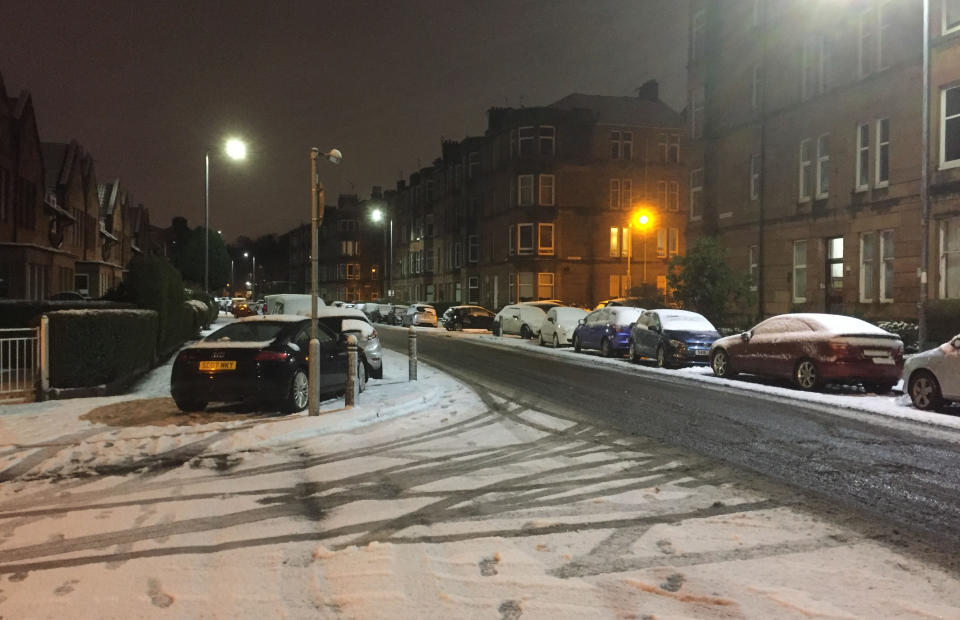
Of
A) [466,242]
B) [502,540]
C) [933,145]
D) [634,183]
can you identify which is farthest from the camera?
[466,242]

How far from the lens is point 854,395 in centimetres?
1447

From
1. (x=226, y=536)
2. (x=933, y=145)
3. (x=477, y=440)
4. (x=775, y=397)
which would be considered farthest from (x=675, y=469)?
(x=933, y=145)

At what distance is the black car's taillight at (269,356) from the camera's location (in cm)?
1106

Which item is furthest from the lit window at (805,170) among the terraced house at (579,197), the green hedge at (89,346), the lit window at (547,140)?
the lit window at (547,140)

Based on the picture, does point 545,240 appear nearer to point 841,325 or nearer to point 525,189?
point 525,189

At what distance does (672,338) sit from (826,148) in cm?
1319

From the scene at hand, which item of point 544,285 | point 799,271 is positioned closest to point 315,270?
point 799,271

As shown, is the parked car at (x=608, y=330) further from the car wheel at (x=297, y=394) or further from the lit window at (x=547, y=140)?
the lit window at (x=547, y=140)

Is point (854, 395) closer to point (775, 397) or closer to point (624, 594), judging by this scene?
point (775, 397)

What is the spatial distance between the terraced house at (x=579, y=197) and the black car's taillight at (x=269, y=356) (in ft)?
139

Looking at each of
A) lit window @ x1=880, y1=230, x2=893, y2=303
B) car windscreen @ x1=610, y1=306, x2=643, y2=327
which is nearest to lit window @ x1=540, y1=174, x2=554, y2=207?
car windscreen @ x1=610, y1=306, x2=643, y2=327

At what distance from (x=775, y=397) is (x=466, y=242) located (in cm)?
5050

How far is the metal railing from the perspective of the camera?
12.7m

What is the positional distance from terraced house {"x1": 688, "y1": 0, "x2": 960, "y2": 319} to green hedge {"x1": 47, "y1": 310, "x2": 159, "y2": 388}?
19.1m
